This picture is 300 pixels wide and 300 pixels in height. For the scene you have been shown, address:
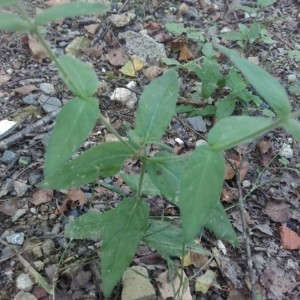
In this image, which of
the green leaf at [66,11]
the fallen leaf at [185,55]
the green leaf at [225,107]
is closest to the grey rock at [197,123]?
the green leaf at [225,107]

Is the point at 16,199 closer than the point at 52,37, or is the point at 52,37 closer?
the point at 16,199

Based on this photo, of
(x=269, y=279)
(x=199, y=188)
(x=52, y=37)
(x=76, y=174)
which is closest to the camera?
(x=199, y=188)

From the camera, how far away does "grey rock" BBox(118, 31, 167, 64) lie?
2527 mm

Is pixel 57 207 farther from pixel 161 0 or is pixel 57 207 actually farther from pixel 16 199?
pixel 161 0

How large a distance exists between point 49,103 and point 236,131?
48.5 inches

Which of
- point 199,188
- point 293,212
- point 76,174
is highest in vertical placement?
point 199,188

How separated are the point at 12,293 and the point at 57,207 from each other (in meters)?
0.34

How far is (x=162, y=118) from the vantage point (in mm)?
1310

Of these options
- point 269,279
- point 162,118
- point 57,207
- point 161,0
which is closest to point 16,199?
point 57,207

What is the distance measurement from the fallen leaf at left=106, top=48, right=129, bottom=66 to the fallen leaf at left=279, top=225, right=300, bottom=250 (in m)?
1.11

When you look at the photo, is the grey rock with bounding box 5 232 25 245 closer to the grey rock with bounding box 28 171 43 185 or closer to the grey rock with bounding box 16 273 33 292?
the grey rock with bounding box 16 273 33 292

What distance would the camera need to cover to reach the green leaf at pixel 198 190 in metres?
1.01

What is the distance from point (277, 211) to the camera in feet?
6.28

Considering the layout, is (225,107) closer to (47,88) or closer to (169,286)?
(47,88)
